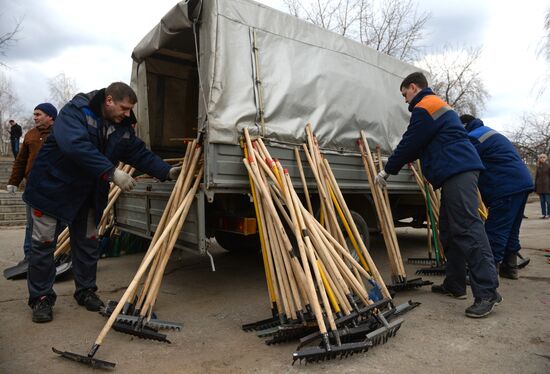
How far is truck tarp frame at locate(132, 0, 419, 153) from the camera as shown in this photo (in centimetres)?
334

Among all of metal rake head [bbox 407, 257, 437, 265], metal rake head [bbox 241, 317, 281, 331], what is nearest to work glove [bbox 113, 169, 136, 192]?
metal rake head [bbox 241, 317, 281, 331]

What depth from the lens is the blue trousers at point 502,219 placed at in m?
3.88

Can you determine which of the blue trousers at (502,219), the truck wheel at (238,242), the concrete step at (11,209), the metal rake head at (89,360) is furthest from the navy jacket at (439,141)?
the concrete step at (11,209)

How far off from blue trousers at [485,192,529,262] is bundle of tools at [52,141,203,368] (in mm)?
2907

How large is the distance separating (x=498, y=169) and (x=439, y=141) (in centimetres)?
106

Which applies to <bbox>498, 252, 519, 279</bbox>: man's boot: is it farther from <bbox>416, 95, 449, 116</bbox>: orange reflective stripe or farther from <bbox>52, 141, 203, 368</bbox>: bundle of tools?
<bbox>52, 141, 203, 368</bbox>: bundle of tools

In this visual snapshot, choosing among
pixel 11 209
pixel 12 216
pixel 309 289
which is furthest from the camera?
pixel 11 209

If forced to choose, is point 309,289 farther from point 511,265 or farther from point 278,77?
point 511,265

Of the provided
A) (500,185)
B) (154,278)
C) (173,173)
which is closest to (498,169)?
(500,185)

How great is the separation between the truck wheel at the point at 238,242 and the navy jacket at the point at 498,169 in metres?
2.80

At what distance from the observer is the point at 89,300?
3.22m

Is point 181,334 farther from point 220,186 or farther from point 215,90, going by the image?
point 215,90

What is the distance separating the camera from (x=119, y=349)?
2488mm

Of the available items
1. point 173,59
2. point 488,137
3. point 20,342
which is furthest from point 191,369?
point 173,59
